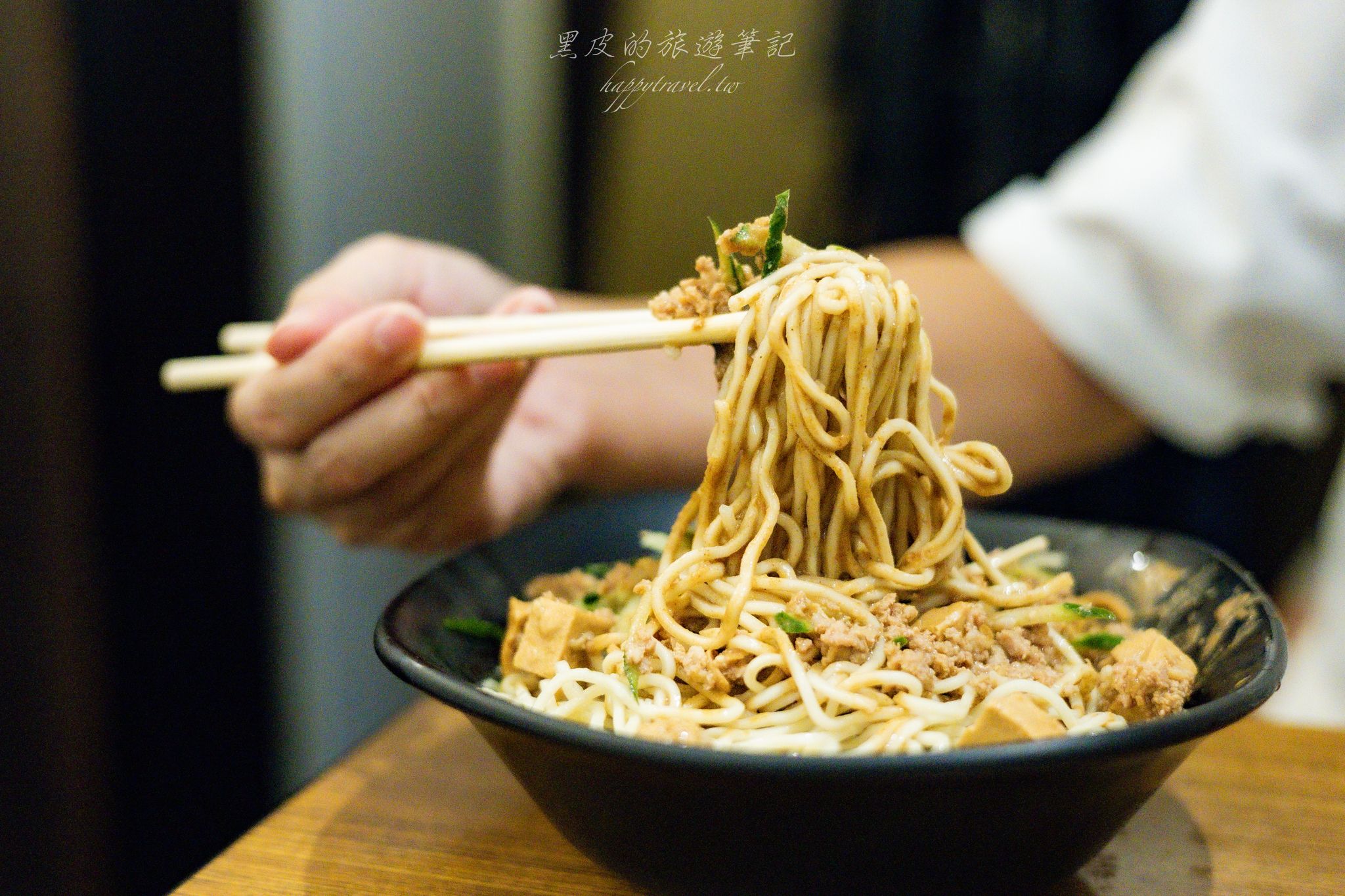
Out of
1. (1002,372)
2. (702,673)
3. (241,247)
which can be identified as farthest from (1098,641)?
(241,247)

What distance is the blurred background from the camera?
2029mm

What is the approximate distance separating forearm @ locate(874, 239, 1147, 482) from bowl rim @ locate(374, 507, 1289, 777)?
1.12m

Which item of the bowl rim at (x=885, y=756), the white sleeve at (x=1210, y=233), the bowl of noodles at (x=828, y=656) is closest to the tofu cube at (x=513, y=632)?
the bowl of noodles at (x=828, y=656)

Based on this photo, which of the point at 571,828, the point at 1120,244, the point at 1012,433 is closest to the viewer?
the point at 571,828

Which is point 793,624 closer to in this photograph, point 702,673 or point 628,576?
point 702,673

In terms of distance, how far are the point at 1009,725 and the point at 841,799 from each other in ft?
0.58

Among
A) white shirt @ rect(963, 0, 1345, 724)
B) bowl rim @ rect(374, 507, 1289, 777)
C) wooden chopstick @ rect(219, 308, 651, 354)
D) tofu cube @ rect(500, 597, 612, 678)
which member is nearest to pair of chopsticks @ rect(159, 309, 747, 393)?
wooden chopstick @ rect(219, 308, 651, 354)

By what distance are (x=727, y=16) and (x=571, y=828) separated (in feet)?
2.52

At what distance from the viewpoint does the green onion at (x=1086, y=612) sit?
41.7 inches

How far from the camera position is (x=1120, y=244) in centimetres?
186

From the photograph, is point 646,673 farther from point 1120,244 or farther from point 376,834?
point 1120,244

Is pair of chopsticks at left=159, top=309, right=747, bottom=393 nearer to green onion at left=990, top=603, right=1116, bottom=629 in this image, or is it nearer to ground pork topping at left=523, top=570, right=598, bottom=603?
ground pork topping at left=523, top=570, right=598, bottom=603

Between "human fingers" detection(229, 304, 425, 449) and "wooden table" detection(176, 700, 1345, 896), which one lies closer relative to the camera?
"wooden table" detection(176, 700, 1345, 896)

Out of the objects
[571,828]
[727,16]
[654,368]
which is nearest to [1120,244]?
[654,368]
